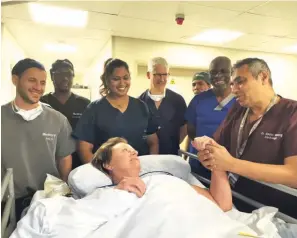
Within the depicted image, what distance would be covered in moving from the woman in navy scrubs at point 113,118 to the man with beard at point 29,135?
134mm

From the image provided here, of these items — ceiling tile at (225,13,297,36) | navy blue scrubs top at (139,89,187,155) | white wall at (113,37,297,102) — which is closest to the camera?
navy blue scrubs top at (139,89,187,155)

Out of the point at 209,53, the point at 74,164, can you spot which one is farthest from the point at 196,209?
the point at 209,53

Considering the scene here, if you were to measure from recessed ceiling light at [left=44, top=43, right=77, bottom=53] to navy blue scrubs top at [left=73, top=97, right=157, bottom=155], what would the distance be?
11.4 ft

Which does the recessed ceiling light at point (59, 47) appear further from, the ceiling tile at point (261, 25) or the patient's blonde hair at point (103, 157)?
the patient's blonde hair at point (103, 157)

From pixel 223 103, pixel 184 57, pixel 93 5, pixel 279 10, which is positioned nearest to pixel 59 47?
pixel 184 57

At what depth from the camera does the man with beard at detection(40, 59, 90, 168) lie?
6.77ft

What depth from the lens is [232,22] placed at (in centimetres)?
349

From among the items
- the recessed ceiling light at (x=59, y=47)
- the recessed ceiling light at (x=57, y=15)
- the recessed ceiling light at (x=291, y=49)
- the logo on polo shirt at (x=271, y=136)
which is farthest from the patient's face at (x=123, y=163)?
the recessed ceiling light at (x=291, y=49)

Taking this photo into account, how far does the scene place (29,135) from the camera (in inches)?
61.6

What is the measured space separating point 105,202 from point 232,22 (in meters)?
3.06

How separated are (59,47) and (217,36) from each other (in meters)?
2.82

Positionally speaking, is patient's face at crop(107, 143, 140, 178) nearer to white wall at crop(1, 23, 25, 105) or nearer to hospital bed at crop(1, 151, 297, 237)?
hospital bed at crop(1, 151, 297, 237)

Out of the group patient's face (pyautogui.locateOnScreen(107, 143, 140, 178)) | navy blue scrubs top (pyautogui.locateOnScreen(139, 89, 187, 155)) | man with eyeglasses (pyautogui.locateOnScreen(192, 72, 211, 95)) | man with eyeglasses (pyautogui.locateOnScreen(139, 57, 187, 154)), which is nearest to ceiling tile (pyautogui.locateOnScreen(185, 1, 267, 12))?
man with eyeglasses (pyautogui.locateOnScreen(192, 72, 211, 95))

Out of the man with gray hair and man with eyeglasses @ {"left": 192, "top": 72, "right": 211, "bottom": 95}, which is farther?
man with eyeglasses @ {"left": 192, "top": 72, "right": 211, "bottom": 95}
